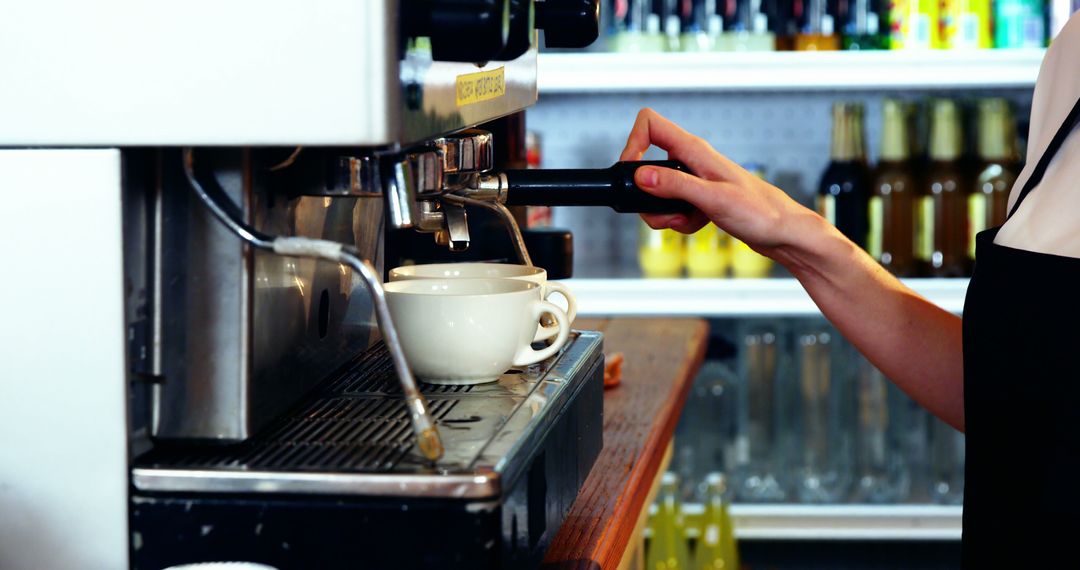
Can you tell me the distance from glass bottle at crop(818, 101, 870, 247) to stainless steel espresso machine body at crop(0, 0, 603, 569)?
156 centimetres

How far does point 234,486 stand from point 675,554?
1.65 metres

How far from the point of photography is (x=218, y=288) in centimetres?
70

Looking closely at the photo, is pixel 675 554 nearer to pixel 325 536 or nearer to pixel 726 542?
pixel 726 542

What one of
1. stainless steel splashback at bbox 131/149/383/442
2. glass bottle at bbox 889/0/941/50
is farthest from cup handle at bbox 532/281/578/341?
glass bottle at bbox 889/0/941/50

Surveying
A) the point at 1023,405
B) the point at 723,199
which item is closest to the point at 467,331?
the point at 723,199

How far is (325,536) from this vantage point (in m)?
0.63

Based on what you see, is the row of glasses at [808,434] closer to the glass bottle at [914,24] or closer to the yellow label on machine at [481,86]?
the glass bottle at [914,24]

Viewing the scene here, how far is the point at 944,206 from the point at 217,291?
175 cm

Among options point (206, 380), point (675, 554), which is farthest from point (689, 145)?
point (675, 554)

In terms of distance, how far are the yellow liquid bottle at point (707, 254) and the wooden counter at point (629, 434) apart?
437mm

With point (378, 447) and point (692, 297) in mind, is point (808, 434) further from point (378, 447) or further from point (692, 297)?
point (378, 447)

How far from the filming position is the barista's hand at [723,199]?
3.29ft

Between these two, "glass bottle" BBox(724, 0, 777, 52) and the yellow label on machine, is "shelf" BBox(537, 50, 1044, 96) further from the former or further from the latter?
the yellow label on machine

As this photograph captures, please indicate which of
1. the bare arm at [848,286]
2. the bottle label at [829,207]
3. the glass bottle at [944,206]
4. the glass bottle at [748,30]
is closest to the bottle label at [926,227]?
the glass bottle at [944,206]
